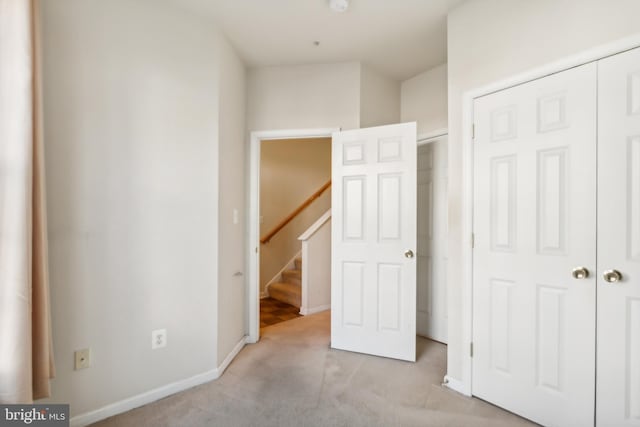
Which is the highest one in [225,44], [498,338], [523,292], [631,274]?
[225,44]

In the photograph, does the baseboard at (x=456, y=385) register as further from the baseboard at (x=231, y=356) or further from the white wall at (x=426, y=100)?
the white wall at (x=426, y=100)

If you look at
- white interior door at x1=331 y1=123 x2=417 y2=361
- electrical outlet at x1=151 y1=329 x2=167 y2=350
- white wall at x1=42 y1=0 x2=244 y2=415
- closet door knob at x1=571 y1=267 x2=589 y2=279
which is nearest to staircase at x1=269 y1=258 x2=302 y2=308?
white interior door at x1=331 y1=123 x2=417 y2=361

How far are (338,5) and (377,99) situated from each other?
3.81 ft

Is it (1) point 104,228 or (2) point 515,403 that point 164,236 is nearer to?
(1) point 104,228

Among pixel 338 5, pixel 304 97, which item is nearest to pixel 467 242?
pixel 338 5

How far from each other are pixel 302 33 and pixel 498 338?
104 inches

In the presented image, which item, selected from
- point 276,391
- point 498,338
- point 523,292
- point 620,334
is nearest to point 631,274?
point 620,334

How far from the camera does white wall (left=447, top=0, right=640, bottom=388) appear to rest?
1530mm

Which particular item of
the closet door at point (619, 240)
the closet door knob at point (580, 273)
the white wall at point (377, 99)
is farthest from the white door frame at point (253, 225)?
the closet door knob at point (580, 273)

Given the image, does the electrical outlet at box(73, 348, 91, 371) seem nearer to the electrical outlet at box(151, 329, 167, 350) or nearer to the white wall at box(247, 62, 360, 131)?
the electrical outlet at box(151, 329, 167, 350)

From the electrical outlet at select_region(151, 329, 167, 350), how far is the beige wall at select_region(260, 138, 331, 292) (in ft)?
8.91

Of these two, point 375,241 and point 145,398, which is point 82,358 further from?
point 375,241

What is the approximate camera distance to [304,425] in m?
1.74

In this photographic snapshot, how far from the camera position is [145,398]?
192 centimetres
